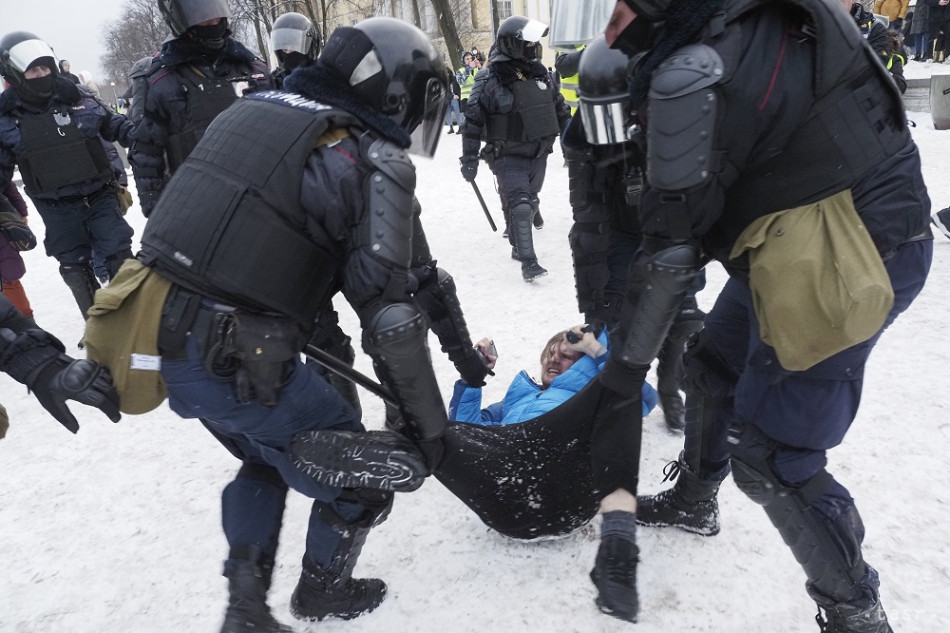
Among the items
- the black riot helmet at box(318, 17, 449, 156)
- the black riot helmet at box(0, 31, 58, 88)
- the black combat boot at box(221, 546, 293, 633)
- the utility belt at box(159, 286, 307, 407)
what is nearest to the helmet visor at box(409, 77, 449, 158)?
the black riot helmet at box(318, 17, 449, 156)

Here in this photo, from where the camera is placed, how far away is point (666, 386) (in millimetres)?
2953

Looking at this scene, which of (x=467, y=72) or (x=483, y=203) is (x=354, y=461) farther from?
(x=467, y=72)

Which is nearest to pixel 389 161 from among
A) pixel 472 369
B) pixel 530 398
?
pixel 472 369

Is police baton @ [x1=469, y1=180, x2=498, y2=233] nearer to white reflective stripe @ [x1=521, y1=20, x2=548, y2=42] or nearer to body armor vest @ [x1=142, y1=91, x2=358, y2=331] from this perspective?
white reflective stripe @ [x1=521, y1=20, x2=548, y2=42]

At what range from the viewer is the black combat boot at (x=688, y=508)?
224 cm

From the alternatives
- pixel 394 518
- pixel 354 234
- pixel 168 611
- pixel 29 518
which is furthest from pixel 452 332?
pixel 29 518

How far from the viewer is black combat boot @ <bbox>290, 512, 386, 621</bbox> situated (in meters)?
2.00

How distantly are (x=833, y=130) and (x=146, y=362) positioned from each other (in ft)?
5.72

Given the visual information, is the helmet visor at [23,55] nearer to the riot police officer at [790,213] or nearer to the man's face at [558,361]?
the man's face at [558,361]

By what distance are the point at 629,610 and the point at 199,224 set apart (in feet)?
5.30

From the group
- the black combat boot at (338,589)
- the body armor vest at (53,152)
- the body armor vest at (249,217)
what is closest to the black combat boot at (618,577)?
the black combat boot at (338,589)

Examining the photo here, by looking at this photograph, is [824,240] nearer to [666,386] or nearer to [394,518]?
[666,386]

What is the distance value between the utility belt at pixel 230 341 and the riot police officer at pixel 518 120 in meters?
3.74

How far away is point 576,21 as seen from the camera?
3.87m
